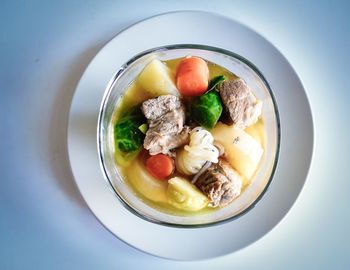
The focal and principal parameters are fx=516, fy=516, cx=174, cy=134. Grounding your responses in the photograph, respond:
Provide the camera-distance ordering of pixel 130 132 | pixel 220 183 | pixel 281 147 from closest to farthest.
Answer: pixel 220 183 → pixel 130 132 → pixel 281 147

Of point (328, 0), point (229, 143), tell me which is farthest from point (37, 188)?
point (328, 0)

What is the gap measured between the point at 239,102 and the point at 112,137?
0.52m

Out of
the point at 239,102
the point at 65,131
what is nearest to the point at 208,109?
the point at 239,102

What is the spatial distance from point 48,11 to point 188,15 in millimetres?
638

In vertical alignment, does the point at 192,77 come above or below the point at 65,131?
above

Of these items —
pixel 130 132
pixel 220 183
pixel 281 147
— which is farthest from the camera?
pixel 281 147

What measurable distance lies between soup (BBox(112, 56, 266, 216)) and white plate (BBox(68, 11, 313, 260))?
17 centimetres

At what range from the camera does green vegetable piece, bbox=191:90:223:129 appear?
194cm

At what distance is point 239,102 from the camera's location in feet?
6.36

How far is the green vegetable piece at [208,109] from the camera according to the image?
6.35 ft

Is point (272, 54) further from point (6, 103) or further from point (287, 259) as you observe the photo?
point (6, 103)

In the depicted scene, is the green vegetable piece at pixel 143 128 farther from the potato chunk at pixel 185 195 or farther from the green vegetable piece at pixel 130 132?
the potato chunk at pixel 185 195

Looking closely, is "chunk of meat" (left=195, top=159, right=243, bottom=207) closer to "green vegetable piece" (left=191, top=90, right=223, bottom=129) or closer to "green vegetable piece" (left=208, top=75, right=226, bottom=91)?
"green vegetable piece" (left=191, top=90, right=223, bottom=129)

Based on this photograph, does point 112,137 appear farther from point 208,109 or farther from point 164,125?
point 208,109
